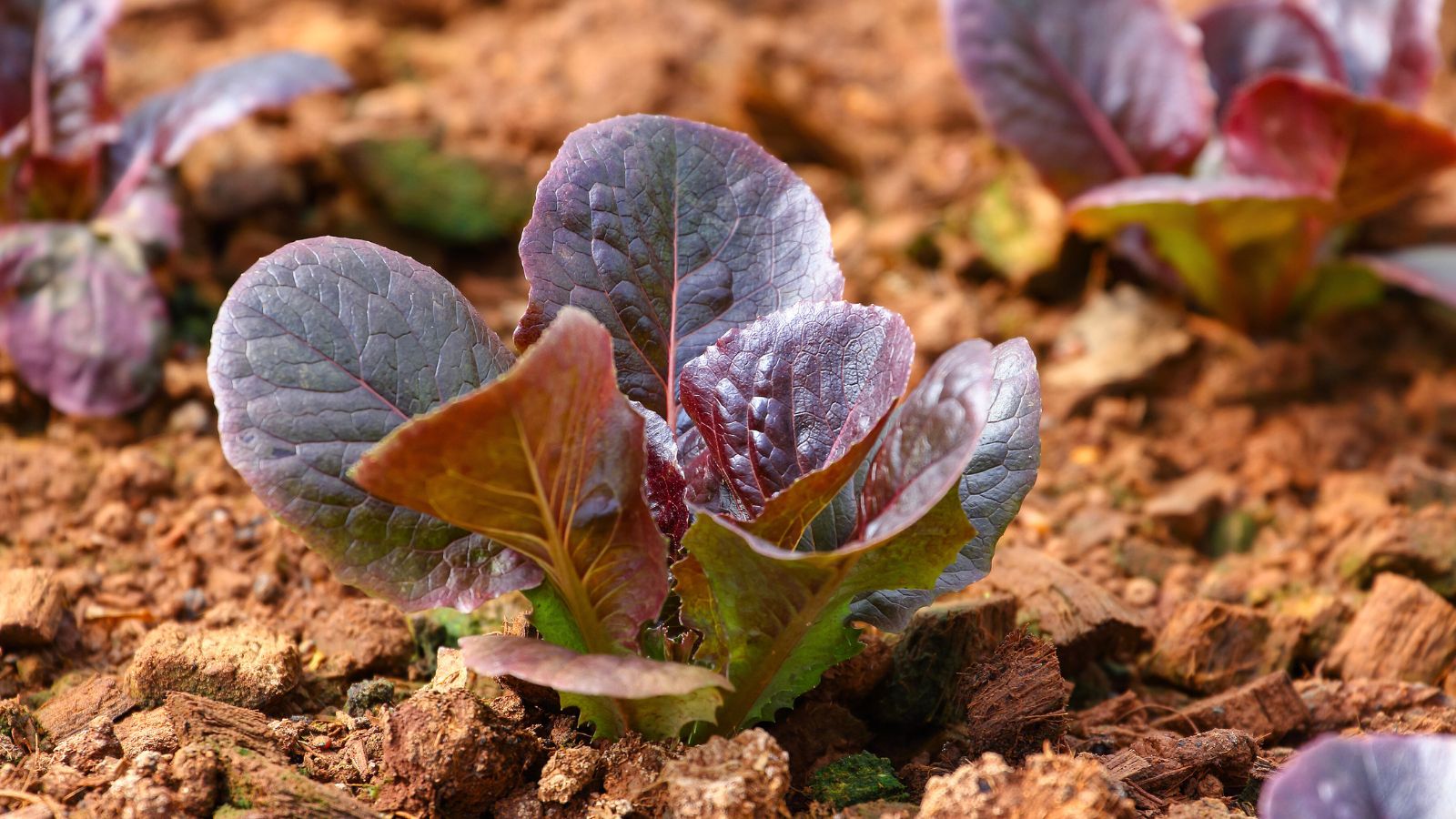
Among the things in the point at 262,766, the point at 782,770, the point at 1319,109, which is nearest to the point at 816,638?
the point at 782,770

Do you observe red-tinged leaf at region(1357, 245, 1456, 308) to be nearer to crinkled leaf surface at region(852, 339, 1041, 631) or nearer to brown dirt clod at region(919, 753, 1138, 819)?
crinkled leaf surface at region(852, 339, 1041, 631)

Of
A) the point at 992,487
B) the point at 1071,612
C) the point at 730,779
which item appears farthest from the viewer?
the point at 1071,612

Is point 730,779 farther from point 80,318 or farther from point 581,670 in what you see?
point 80,318

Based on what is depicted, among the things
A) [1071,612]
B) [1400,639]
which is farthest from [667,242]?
[1400,639]

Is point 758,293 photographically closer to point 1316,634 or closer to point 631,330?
point 631,330

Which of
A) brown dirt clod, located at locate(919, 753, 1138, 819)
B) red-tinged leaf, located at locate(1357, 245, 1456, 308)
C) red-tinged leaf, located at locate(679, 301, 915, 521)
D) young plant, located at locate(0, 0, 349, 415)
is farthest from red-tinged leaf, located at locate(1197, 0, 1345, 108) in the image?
brown dirt clod, located at locate(919, 753, 1138, 819)
